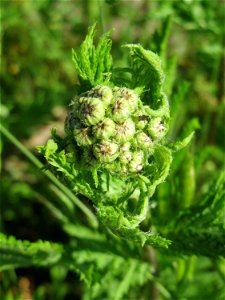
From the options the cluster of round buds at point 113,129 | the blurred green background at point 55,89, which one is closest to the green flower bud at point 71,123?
the cluster of round buds at point 113,129

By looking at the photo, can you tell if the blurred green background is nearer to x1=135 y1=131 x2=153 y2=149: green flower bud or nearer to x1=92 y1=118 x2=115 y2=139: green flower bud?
x1=135 y1=131 x2=153 y2=149: green flower bud

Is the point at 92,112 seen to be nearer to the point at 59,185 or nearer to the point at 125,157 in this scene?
the point at 125,157

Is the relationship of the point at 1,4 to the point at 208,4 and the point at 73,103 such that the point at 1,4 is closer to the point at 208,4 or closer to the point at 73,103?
the point at 208,4

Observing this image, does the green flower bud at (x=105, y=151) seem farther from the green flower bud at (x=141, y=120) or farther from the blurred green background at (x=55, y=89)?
the blurred green background at (x=55, y=89)

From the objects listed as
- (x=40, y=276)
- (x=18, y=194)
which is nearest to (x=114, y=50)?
(x=18, y=194)

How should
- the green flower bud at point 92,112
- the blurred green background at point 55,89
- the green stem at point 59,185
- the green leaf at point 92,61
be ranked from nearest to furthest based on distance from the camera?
1. the green flower bud at point 92,112
2. the green leaf at point 92,61
3. the green stem at point 59,185
4. the blurred green background at point 55,89

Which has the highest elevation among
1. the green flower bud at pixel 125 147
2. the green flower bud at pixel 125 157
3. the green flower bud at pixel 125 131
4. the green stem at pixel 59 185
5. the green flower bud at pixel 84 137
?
the green stem at pixel 59 185
